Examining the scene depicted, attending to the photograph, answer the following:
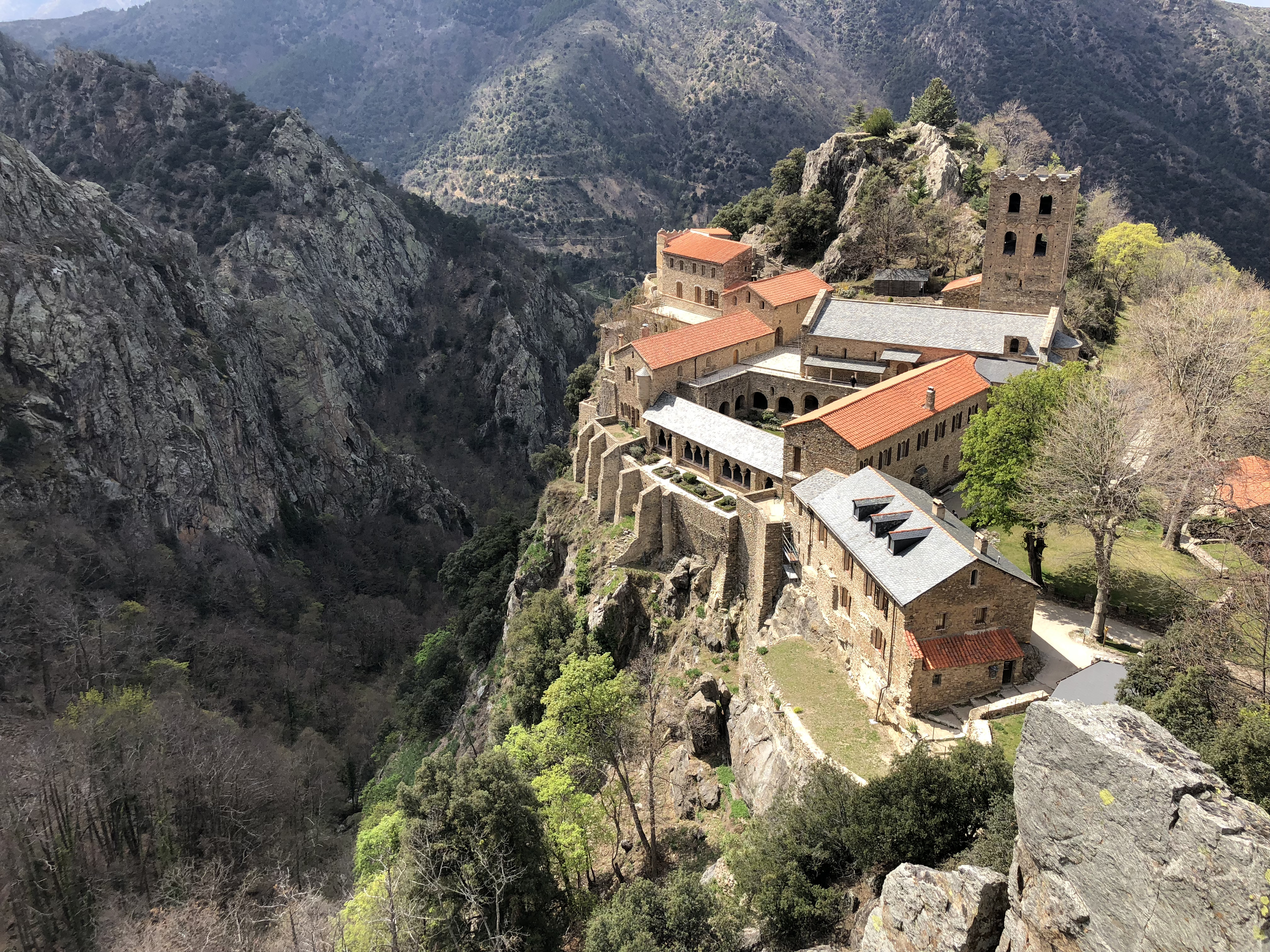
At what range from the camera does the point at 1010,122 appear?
90250 millimetres

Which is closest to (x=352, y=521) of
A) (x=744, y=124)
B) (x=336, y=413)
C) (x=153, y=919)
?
(x=336, y=413)

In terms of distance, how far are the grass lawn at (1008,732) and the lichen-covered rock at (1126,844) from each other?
10.2 m

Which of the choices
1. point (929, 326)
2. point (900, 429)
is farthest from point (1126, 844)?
point (929, 326)

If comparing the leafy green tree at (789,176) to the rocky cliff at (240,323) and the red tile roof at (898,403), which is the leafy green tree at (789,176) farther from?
the rocky cliff at (240,323)

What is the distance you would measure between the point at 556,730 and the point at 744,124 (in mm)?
166032

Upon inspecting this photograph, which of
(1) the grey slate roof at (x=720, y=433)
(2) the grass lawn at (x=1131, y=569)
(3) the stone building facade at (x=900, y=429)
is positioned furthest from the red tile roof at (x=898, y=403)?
(2) the grass lawn at (x=1131, y=569)

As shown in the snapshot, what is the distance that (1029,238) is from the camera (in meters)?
48.0

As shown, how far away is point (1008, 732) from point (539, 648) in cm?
2630

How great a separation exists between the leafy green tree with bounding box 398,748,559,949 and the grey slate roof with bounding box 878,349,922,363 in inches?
1195

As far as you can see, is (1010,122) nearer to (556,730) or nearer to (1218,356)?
(1218,356)

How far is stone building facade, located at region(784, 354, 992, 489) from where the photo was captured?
3588 cm

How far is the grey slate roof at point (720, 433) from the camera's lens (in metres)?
40.7

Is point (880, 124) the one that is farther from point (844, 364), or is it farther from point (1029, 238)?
point (844, 364)

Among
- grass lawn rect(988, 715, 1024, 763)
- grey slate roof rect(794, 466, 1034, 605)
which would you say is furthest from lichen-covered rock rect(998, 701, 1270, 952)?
grey slate roof rect(794, 466, 1034, 605)
